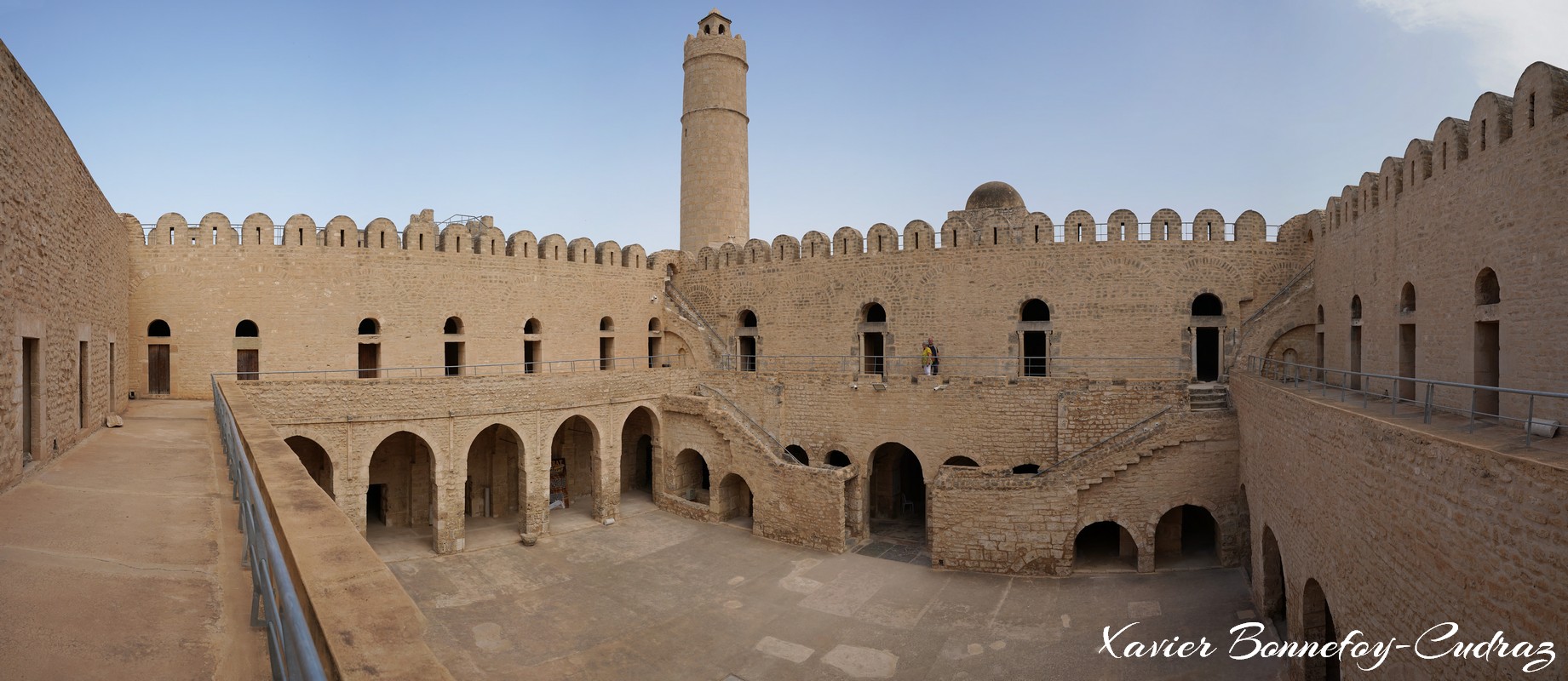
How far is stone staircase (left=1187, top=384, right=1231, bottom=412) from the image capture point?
14711mm

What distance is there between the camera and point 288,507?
4191 mm

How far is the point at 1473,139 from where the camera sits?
9.12 m

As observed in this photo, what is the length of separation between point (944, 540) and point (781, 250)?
10.2 m

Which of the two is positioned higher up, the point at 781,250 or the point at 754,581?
the point at 781,250

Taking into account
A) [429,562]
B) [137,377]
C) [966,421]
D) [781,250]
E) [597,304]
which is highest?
[781,250]

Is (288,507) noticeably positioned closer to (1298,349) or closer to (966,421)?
(966,421)

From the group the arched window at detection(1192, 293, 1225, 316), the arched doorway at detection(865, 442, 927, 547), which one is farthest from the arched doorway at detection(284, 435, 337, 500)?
the arched window at detection(1192, 293, 1225, 316)

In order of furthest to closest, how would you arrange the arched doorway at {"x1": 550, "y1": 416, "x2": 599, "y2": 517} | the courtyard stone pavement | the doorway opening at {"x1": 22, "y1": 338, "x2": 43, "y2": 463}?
the arched doorway at {"x1": 550, "y1": 416, "x2": 599, "y2": 517}, the courtyard stone pavement, the doorway opening at {"x1": 22, "y1": 338, "x2": 43, "y2": 463}

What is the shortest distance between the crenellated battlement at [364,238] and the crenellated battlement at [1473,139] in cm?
1817

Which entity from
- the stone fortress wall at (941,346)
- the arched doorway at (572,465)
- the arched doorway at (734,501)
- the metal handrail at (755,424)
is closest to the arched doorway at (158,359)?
the stone fortress wall at (941,346)

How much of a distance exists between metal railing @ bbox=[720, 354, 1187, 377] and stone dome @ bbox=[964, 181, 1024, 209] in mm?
5208

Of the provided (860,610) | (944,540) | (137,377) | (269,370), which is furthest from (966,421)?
(137,377)

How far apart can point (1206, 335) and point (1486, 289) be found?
8.96 m

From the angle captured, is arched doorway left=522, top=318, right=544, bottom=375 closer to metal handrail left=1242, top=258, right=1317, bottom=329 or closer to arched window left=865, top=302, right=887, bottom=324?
arched window left=865, top=302, right=887, bottom=324
